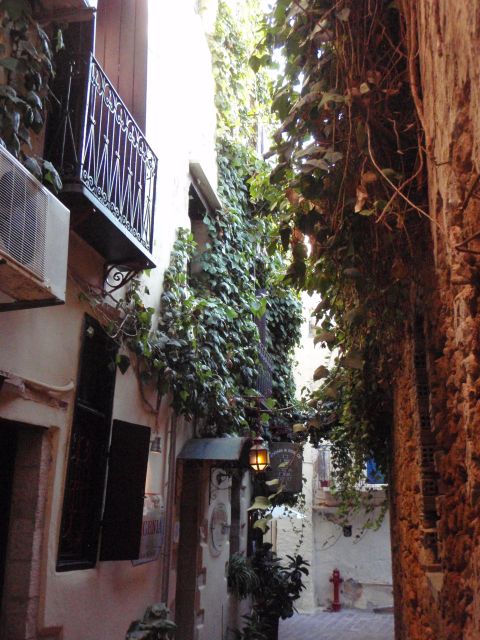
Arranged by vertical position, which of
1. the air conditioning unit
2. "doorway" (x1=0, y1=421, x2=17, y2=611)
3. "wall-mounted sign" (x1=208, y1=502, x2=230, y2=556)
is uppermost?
the air conditioning unit

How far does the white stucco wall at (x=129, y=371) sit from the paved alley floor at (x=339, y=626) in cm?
757

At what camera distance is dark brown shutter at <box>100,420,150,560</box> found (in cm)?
578

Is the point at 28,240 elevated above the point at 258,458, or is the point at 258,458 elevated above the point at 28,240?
the point at 28,240

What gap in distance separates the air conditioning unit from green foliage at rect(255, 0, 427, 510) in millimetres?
1562

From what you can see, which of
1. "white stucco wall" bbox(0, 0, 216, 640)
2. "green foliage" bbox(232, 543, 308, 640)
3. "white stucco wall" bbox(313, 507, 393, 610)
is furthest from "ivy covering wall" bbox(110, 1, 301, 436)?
"white stucco wall" bbox(313, 507, 393, 610)

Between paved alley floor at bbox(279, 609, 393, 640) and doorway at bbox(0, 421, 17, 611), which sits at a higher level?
doorway at bbox(0, 421, 17, 611)

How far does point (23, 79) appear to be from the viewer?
4305 millimetres

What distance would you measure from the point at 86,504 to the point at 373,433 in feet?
9.25

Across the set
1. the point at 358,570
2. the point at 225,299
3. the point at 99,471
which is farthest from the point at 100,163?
the point at 358,570

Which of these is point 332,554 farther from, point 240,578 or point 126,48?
point 126,48

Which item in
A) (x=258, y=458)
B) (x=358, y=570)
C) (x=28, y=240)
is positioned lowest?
(x=358, y=570)

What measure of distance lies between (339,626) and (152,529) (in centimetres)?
1029

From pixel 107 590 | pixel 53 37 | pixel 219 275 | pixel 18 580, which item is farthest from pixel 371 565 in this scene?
pixel 53 37

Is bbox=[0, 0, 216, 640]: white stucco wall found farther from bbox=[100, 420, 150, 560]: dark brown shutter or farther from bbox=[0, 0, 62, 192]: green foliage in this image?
bbox=[0, 0, 62, 192]: green foliage
